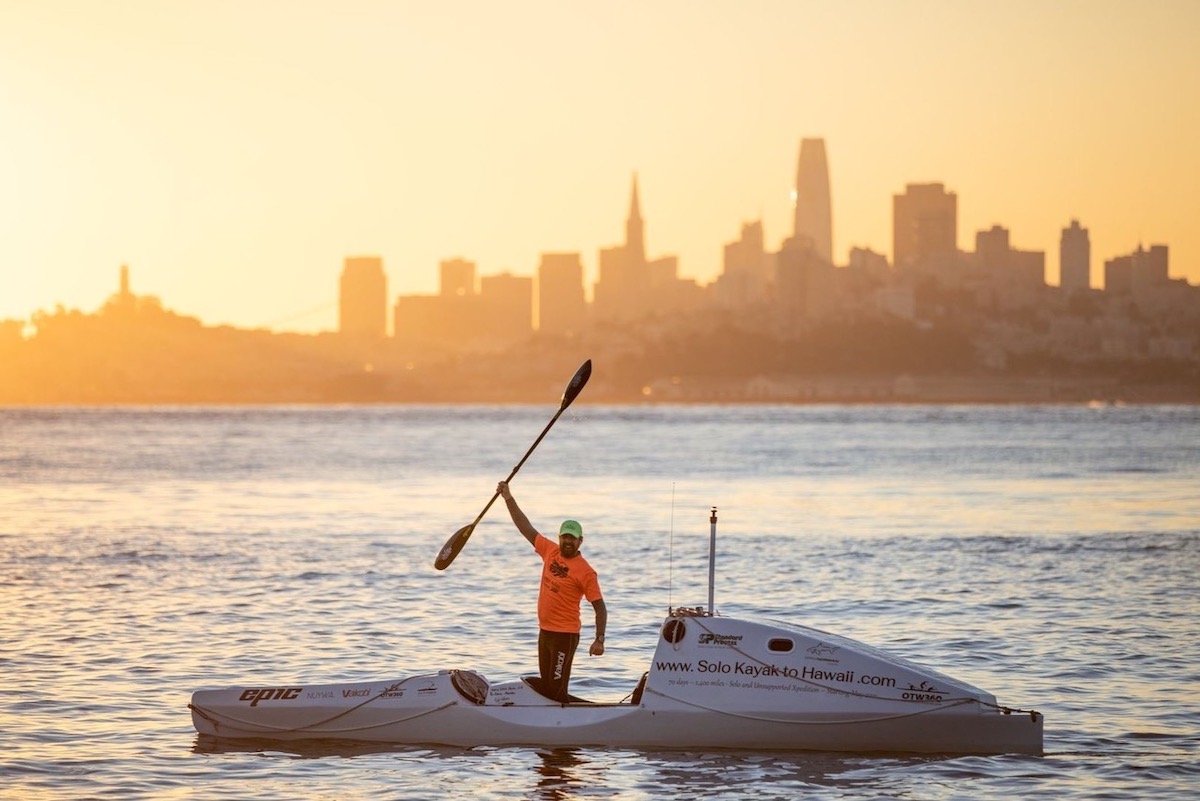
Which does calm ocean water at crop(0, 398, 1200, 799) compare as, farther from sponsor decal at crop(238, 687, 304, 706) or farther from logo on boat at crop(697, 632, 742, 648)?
logo on boat at crop(697, 632, 742, 648)

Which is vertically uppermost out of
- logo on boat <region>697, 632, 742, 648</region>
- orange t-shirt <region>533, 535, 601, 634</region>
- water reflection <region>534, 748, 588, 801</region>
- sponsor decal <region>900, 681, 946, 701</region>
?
orange t-shirt <region>533, 535, 601, 634</region>

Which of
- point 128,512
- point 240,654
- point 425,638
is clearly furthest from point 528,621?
point 128,512

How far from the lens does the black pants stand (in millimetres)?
17656

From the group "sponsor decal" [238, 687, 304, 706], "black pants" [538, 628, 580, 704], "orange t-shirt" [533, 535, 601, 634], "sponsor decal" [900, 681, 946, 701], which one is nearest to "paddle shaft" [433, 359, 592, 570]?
"orange t-shirt" [533, 535, 601, 634]

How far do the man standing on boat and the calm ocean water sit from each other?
0.98 metres

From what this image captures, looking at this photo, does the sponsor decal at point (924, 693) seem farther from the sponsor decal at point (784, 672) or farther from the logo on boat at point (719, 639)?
the logo on boat at point (719, 639)

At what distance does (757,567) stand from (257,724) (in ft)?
67.3

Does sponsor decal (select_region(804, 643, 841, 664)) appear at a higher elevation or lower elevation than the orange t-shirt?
lower

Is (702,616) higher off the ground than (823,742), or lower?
higher

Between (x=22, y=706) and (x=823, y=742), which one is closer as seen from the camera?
(x=823, y=742)

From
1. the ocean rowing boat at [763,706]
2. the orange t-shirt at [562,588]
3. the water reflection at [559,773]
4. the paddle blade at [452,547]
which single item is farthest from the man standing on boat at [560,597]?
the paddle blade at [452,547]

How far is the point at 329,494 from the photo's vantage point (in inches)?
2591

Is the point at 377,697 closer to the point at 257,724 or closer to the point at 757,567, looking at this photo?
the point at 257,724

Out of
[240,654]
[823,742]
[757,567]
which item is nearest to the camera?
[823,742]
